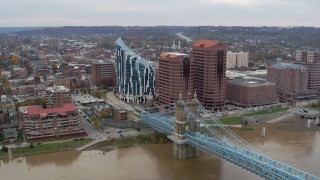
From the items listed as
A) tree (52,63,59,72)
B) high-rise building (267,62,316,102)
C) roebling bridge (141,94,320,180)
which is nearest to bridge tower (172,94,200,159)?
roebling bridge (141,94,320,180)

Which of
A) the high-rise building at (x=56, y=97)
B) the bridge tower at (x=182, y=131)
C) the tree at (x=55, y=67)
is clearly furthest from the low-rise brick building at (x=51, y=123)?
the tree at (x=55, y=67)

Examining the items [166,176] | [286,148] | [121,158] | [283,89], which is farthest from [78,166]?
[283,89]

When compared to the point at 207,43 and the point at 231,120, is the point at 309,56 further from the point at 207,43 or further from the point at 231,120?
the point at 231,120

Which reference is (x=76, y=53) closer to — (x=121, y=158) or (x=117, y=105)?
(x=117, y=105)

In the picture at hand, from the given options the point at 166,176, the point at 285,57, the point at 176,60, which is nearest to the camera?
the point at 166,176

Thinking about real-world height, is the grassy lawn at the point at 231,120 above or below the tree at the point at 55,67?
below

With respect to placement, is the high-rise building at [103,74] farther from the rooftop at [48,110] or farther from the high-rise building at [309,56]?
the high-rise building at [309,56]

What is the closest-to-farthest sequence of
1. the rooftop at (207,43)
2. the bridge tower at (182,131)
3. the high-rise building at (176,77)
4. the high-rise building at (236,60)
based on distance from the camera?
the bridge tower at (182,131) < the high-rise building at (176,77) < the rooftop at (207,43) < the high-rise building at (236,60)
